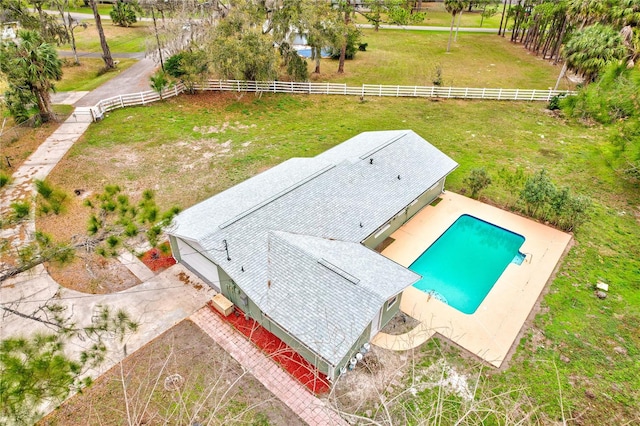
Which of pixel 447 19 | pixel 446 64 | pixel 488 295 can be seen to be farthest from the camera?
pixel 447 19

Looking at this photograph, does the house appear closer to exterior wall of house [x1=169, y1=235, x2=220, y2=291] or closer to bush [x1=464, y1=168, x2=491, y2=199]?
exterior wall of house [x1=169, y1=235, x2=220, y2=291]

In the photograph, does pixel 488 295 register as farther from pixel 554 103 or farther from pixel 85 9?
pixel 85 9

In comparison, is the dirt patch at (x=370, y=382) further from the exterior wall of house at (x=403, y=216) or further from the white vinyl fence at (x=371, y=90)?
the white vinyl fence at (x=371, y=90)

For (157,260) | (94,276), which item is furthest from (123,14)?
(94,276)

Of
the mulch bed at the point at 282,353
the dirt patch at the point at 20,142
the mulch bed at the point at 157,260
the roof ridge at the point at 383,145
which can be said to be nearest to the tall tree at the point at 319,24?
the roof ridge at the point at 383,145

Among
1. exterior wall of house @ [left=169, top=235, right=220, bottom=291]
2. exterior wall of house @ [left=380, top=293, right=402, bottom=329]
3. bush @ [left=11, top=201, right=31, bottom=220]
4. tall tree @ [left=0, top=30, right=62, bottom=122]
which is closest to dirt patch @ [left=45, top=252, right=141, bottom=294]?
exterior wall of house @ [left=169, top=235, right=220, bottom=291]

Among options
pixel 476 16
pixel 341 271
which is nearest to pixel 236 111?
pixel 341 271

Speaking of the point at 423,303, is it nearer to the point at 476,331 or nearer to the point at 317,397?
the point at 476,331
